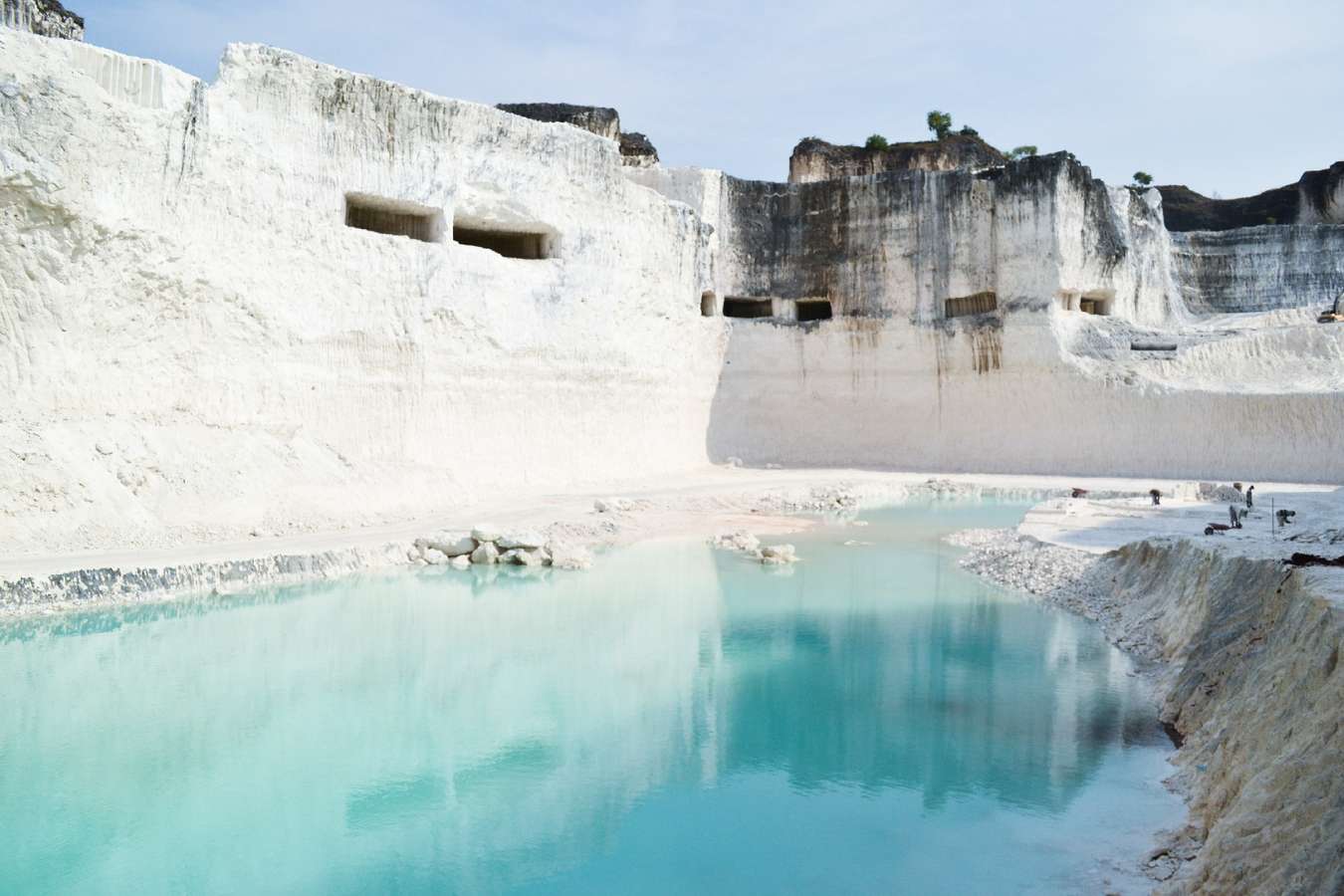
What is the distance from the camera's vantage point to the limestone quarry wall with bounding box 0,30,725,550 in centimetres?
1095

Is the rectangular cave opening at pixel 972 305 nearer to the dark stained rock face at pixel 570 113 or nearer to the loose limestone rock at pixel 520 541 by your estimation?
the dark stained rock face at pixel 570 113

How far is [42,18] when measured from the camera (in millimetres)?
14109

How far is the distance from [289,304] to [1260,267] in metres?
25.6

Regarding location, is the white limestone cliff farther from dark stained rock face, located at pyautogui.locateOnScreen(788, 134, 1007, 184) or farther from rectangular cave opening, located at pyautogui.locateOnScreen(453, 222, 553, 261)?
dark stained rock face, located at pyautogui.locateOnScreen(788, 134, 1007, 184)

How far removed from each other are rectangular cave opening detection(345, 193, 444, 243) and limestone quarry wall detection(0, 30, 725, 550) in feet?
0.24

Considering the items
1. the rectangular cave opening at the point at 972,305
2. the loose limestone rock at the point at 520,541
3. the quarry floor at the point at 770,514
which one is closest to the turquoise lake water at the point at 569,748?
the quarry floor at the point at 770,514

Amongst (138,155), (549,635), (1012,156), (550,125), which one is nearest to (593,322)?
(550,125)

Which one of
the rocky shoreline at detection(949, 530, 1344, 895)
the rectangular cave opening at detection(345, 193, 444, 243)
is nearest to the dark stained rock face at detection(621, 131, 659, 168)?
the rectangular cave opening at detection(345, 193, 444, 243)

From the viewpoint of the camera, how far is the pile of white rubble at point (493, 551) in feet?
37.5

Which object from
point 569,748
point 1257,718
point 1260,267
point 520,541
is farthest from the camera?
point 1260,267

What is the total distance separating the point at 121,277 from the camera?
11914 millimetres

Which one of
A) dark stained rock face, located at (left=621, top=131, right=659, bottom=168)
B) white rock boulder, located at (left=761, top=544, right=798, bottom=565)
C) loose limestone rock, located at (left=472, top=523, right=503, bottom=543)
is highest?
dark stained rock face, located at (left=621, top=131, right=659, bottom=168)

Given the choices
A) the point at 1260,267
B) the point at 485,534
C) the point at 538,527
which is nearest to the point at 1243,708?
the point at 485,534

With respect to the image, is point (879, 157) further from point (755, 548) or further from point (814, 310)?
point (755, 548)
